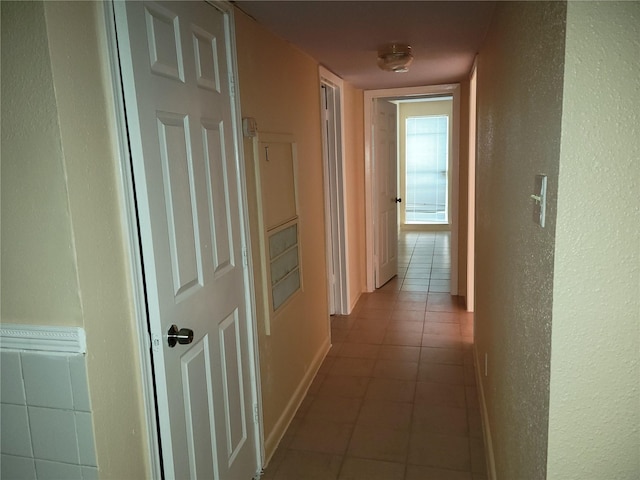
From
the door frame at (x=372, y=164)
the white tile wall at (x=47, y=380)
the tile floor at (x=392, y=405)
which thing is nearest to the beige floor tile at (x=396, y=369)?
the tile floor at (x=392, y=405)

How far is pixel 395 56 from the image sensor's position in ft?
9.50

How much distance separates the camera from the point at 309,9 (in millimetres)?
2086

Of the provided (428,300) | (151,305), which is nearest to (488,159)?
(151,305)

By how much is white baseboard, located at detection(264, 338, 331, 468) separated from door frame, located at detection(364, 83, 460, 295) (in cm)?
173

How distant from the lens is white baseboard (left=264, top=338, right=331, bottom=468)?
8.02ft

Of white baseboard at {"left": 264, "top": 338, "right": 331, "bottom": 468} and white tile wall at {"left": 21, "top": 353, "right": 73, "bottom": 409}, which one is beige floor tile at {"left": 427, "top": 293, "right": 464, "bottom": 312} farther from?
white tile wall at {"left": 21, "top": 353, "right": 73, "bottom": 409}

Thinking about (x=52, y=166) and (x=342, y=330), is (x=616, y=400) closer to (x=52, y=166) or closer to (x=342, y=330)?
(x=52, y=166)

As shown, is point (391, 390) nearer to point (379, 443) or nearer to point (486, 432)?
point (379, 443)

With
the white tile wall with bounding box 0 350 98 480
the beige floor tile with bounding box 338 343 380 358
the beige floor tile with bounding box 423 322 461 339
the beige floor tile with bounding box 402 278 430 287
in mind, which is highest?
the white tile wall with bounding box 0 350 98 480

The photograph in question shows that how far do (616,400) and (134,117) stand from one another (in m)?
1.38

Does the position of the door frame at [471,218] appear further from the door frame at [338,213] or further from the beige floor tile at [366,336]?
the door frame at [338,213]

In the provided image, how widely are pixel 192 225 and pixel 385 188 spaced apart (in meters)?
3.93

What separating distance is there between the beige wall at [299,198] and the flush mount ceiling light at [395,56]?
0.49m

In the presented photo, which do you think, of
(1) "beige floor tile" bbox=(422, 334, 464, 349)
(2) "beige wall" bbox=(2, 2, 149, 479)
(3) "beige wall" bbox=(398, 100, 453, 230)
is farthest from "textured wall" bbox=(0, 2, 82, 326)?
(3) "beige wall" bbox=(398, 100, 453, 230)
